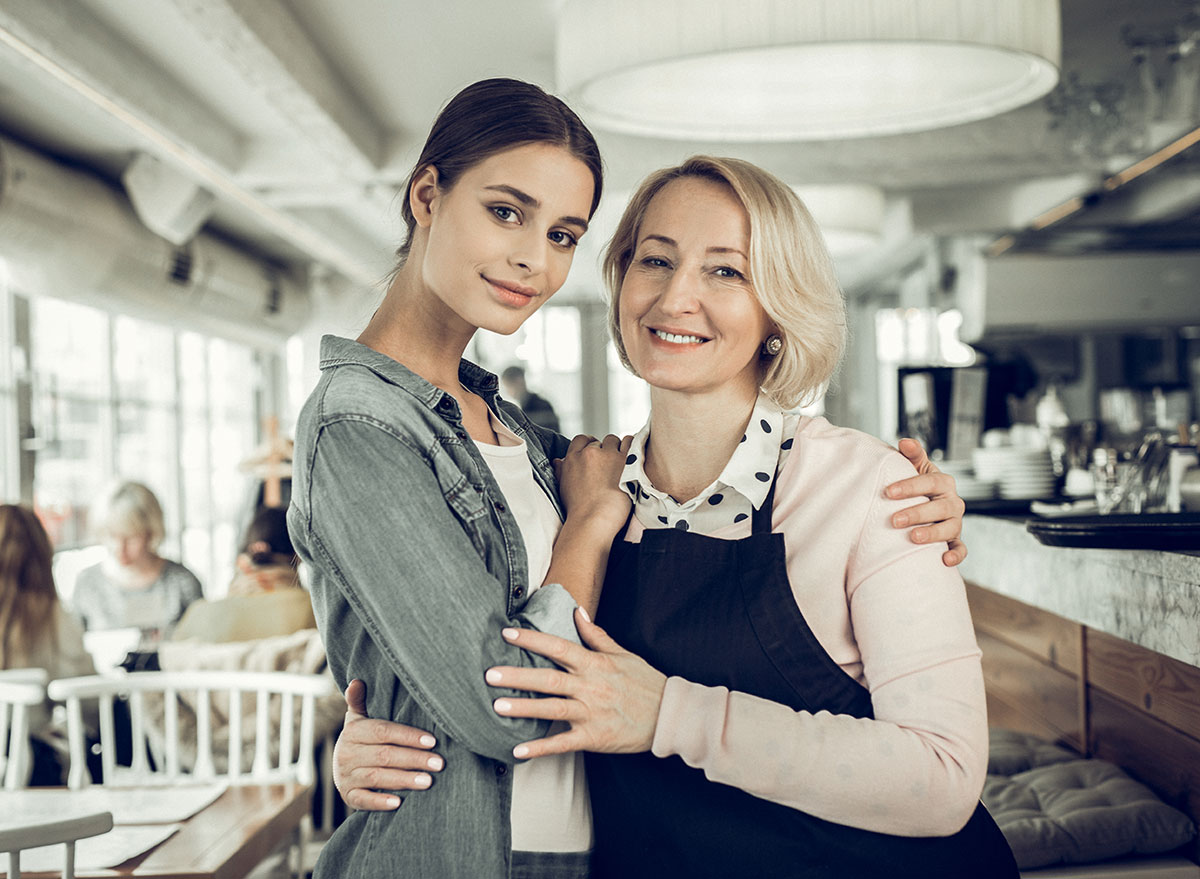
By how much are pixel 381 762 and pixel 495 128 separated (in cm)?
77

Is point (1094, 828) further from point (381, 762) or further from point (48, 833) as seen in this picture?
point (48, 833)

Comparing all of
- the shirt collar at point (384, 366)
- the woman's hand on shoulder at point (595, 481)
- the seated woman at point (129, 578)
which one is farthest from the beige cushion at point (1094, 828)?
the seated woman at point (129, 578)

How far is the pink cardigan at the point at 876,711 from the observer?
1.19 m

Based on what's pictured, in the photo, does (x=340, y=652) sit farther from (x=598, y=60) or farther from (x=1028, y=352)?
(x=1028, y=352)

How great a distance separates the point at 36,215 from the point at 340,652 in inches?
155

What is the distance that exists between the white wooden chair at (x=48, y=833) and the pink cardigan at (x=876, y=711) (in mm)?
989

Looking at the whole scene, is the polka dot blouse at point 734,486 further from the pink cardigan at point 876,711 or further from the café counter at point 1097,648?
the café counter at point 1097,648

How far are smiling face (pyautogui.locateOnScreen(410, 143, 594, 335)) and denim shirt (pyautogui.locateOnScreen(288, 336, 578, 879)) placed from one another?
132 millimetres

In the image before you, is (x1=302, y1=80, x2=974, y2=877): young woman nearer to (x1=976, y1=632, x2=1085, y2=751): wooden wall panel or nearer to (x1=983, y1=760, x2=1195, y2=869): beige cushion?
(x1=983, y1=760, x2=1195, y2=869): beige cushion

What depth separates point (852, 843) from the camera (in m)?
1.22

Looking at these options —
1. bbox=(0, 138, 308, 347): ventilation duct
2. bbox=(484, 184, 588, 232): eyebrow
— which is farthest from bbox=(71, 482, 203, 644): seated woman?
bbox=(484, 184, 588, 232): eyebrow

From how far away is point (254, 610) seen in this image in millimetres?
3684

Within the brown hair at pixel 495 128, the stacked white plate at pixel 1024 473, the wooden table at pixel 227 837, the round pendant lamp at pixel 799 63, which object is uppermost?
the round pendant lamp at pixel 799 63

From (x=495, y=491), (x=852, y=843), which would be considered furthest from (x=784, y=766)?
(x=495, y=491)
